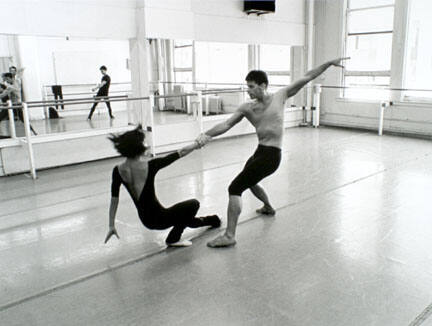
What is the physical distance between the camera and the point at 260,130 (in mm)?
3465

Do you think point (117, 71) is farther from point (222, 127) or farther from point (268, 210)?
point (222, 127)

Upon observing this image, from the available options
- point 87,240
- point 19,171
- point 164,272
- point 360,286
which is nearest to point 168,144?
point 19,171

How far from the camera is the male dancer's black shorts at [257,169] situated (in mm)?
3322

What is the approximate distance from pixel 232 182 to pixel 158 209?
71 cm

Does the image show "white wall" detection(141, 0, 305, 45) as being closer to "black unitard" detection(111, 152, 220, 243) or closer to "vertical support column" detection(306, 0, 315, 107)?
"vertical support column" detection(306, 0, 315, 107)

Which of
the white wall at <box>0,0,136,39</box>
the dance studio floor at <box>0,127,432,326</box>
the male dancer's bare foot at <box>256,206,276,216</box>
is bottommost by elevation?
the dance studio floor at <box>0,127,432,326</box>

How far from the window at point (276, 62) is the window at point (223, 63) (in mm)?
524

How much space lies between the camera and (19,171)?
5918 millimetres

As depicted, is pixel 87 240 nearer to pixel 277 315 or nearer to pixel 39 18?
pixel 277 315

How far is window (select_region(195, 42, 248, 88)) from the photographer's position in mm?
11492

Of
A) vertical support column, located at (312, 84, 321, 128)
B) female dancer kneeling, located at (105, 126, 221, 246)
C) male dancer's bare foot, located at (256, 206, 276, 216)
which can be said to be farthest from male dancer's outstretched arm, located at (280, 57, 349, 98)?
vertical support column, located at (312, 84, 321, 128)

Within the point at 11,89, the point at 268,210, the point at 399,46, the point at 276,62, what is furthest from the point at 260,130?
the point at 276,62

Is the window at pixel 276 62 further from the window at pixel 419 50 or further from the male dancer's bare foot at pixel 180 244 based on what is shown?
the male dancer's bare foot at pixel 180 244

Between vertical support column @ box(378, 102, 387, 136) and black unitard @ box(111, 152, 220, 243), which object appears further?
vertical support column @ box(378, 102, 387, 136)
